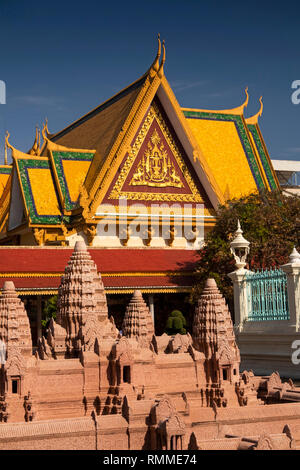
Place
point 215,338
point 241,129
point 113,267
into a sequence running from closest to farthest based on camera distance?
point 215,338 < point 113,267 < point 241,129

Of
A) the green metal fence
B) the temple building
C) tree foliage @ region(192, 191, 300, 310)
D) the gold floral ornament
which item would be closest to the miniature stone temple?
the green metal fence

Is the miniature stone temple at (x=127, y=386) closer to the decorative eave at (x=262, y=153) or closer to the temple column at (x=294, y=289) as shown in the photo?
the temple column at (x=294, y=289)

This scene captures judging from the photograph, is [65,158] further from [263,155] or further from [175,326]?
[175,326]

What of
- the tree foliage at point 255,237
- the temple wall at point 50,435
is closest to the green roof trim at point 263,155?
the tree foliage at point 255,237

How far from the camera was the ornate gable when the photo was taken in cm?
2480

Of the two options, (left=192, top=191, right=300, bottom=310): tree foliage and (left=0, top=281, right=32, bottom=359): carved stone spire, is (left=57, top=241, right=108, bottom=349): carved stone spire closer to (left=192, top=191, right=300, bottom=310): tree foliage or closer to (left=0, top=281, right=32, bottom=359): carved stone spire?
(left=0, top=281, right=32, bottom=359): carved stone spire

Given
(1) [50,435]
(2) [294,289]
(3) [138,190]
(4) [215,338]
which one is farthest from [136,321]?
(3) [138,190]

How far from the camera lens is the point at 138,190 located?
81.4 feet

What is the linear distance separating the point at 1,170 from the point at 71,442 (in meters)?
25.0

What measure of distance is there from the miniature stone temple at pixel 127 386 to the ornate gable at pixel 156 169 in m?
12.2

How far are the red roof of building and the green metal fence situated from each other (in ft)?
20.5

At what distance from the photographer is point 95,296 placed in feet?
Result: 39.7

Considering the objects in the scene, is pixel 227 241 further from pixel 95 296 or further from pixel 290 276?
pixel 95 296
